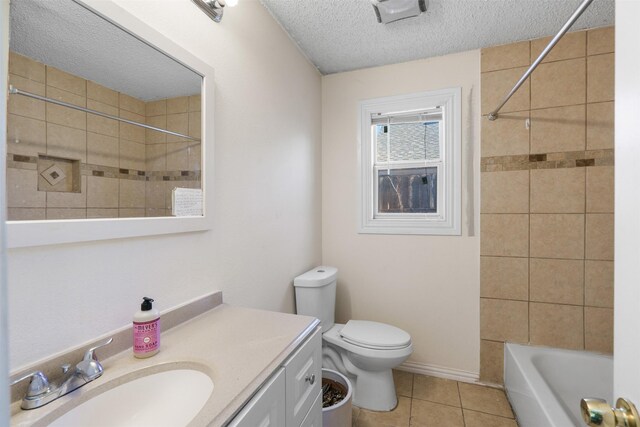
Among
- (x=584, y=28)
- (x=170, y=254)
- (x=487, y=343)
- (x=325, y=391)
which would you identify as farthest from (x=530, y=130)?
(x=170, y=254)

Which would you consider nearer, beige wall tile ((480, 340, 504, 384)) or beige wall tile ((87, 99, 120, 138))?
beige wall tile ((87, 99, 120, 138))

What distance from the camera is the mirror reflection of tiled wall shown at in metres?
0.64

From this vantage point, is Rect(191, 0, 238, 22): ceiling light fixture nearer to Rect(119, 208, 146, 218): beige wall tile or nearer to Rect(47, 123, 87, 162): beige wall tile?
Rect(47, 123, 87, 162): beige wall tile

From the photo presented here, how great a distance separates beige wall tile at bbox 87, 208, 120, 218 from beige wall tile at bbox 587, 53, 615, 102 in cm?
248

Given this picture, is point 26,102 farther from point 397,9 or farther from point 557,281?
point 557,281

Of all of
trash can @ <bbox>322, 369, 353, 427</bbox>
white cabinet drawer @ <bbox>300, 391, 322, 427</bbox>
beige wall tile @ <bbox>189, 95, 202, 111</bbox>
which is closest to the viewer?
white cabinet drawer @ <bbox>300, 391, 322, 427</bbox>

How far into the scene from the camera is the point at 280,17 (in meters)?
1.63

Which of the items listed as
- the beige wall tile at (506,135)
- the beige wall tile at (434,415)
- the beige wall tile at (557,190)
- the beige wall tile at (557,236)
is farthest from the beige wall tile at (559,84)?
the beige wall tile at (434,415)

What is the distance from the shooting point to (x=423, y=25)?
1692 mm

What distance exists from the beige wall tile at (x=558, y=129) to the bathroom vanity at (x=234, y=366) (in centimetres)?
182

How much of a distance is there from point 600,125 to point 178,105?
2276 millimetres

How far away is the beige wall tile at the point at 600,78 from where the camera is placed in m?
1.69

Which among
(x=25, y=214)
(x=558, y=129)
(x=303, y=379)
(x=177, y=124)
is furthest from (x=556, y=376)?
(x=25, y=214)

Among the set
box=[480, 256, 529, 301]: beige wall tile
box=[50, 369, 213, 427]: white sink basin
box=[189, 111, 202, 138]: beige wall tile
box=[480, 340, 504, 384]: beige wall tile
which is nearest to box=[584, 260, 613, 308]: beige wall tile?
box=[480, 256, 529, 301]: beige wall tile
